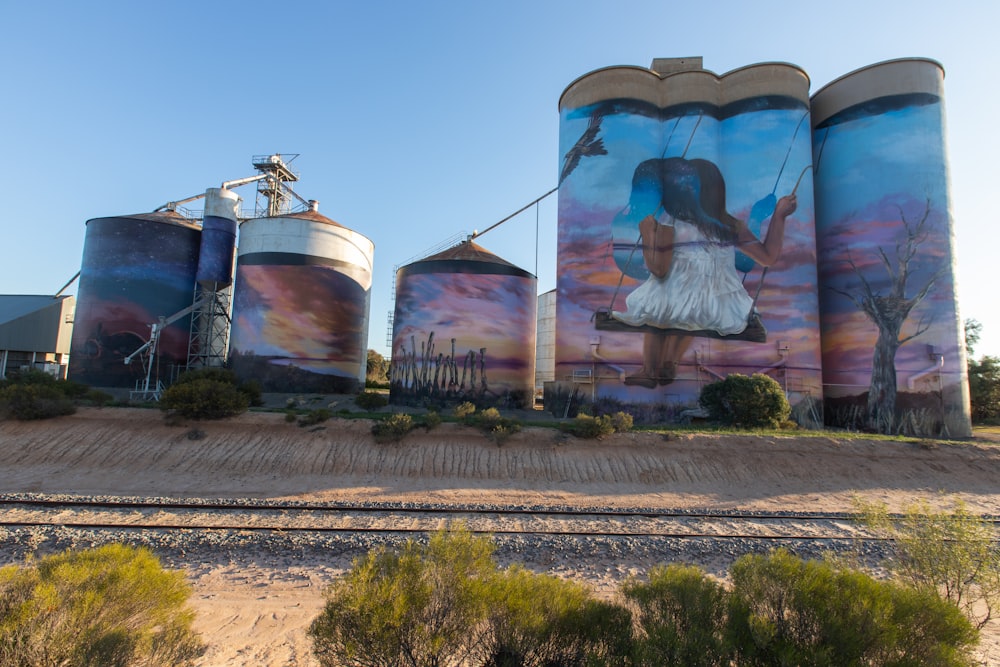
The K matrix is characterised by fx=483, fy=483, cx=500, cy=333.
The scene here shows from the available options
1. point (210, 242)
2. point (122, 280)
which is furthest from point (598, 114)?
point (122, 280)

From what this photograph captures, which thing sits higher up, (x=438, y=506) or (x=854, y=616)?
(x=854, y=616)

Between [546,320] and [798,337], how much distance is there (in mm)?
28235

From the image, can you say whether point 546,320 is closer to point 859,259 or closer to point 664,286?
point 664,286

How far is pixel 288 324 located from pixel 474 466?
22850 mm

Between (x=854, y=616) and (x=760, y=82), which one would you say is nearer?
Answer: (x=854, y=616)

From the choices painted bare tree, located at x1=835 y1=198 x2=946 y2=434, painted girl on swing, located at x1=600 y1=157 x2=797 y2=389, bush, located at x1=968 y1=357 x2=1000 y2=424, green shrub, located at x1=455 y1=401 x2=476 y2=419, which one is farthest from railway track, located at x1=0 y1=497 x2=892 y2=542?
bush, located at x1=968 y1=357 x2=1000 y2=424

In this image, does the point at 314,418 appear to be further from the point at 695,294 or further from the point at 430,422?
the point at 695,294

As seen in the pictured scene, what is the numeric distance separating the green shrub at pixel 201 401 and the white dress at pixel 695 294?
72.5 feet

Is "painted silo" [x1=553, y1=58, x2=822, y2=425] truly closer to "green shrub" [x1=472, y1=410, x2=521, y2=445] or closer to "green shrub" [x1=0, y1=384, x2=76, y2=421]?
"green shrub" [x1=472, y1=410, x2=521, y2=445]

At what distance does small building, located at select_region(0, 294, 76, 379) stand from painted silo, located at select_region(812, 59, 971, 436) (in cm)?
6355

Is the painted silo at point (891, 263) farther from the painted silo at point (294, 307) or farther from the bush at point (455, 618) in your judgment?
the painted silo at point (294, 307)

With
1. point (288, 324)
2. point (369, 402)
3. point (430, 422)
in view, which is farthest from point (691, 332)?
point (288, 324)

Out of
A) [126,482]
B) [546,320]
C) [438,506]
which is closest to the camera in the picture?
[438,506]

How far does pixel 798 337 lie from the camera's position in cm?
3091
